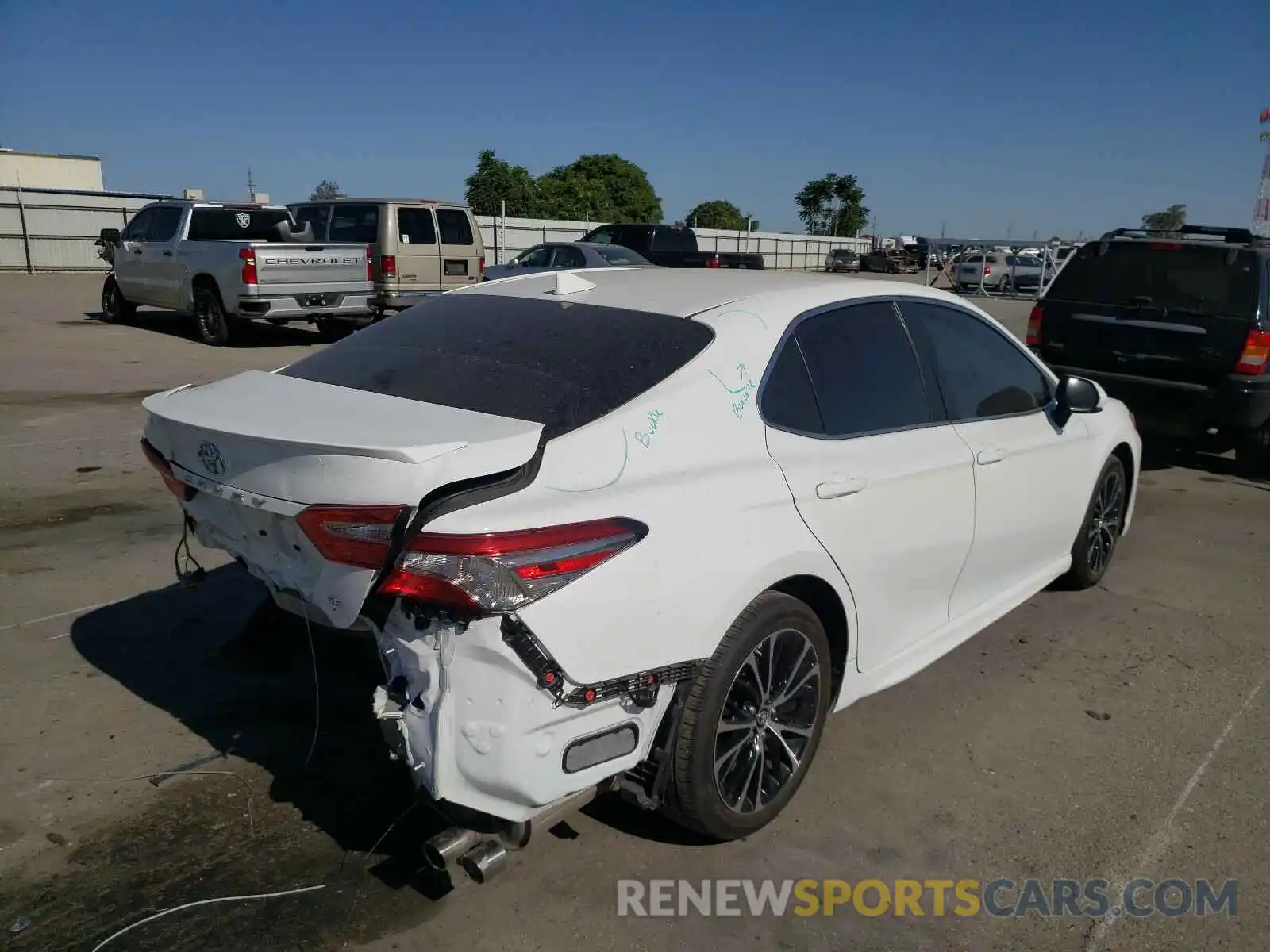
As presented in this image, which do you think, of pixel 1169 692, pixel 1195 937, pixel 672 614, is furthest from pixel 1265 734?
pixel 672 614

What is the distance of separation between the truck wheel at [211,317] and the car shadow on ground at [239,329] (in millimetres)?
228

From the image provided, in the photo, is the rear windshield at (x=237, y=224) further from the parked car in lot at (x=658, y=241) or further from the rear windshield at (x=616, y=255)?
the parked car in lot at (x=658, y=241)

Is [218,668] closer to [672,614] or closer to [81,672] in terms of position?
[81,672]

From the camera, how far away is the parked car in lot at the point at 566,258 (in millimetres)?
17688

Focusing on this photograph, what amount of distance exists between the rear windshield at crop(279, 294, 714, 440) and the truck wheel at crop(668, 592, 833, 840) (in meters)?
0.78

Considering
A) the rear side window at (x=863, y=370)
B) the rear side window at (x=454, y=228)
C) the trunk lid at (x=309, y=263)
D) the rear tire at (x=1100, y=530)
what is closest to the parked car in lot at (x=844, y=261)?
the rear side window at (x=454, y=228)

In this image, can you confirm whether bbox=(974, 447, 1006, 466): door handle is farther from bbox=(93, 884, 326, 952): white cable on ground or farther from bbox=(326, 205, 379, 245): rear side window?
bbox=(326, 205, 379, 245): rear side window

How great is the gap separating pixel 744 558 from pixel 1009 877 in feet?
4.23

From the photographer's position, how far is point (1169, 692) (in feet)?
14.0

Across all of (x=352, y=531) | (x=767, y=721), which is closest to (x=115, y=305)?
(x=352, y=531)

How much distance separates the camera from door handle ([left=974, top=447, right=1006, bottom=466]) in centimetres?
394

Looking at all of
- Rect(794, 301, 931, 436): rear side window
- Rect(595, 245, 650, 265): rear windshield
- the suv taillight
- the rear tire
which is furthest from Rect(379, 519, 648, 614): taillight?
Rect(595, 245, 650, 265): rear windshield

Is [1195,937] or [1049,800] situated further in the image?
[1049,800]

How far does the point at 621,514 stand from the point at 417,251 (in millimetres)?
13972
